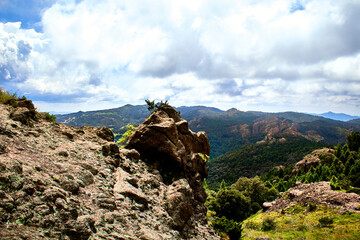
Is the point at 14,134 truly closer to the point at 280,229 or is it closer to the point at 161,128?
the point at 161,128

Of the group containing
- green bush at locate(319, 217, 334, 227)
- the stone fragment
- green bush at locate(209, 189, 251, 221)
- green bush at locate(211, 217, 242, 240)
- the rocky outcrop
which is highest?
the stone fragment

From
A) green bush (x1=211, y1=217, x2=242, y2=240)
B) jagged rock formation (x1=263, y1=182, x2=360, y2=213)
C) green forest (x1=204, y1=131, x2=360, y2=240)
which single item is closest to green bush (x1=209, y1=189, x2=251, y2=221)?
green forest (x1=204, y1=131, x2=360, y2=240)

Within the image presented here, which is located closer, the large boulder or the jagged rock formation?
the large boulder

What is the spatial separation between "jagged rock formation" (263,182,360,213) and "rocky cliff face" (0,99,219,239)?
31.7 metres

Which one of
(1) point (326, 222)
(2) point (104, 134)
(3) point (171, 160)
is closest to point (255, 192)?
(1) point (326, 222)

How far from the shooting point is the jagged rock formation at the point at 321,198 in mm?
32781

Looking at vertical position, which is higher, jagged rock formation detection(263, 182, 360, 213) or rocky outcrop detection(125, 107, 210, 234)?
rocky outcrop detection(125, 107, 210, 234)

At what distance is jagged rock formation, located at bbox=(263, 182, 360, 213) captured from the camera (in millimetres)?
32781

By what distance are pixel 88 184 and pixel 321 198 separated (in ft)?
154

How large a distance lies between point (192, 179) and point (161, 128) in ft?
23.5

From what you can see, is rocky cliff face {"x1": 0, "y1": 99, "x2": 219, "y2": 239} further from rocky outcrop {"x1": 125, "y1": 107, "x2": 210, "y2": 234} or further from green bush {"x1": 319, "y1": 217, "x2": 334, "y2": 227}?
green bush {"x1": 319, "y1": 217, "x2": 334, "y2": 227}

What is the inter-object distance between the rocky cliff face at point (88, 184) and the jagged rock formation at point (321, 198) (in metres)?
31.7

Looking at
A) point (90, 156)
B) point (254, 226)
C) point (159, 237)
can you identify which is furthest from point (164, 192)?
point (254, 226)

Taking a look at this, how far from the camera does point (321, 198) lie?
38.8 m
